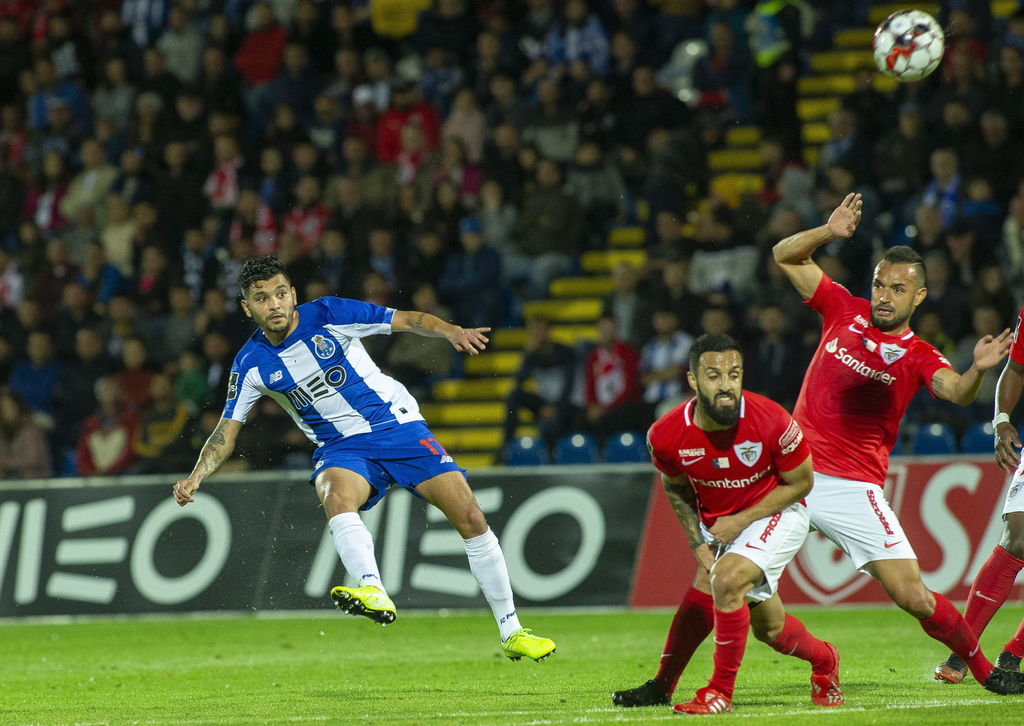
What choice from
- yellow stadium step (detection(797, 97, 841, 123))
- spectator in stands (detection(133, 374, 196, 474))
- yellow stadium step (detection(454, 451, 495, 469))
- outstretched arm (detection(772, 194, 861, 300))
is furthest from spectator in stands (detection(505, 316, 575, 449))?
outstretched arm (detection(772, 194, 861, 300))

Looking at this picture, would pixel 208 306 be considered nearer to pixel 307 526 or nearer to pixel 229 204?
pixel 229 204

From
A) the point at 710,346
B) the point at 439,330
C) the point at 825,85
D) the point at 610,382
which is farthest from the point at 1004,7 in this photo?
the point at 710,346

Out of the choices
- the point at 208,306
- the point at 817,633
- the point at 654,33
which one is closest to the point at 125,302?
the point at 208,306

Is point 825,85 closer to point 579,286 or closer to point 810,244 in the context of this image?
point 579,286

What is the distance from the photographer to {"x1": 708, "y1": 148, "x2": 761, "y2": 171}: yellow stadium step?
1709cm

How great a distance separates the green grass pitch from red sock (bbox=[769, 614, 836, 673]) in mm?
216

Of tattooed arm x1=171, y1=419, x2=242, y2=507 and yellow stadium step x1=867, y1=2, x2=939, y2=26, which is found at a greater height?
yellow stadium step x1=867, y1=2, x2=939, y2=26

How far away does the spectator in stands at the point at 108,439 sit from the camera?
617 inches

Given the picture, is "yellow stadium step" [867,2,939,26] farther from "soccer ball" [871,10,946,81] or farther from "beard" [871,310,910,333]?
"beard" [871,310,910,333]

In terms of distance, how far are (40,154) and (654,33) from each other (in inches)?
325

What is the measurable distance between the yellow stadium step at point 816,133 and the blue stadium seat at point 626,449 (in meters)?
4.50

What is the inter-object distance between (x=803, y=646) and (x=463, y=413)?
9.53m

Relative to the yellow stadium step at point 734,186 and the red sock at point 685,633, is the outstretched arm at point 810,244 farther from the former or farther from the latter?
the yellow stadium step at point 734,186

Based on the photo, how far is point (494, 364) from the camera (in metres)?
16.9
